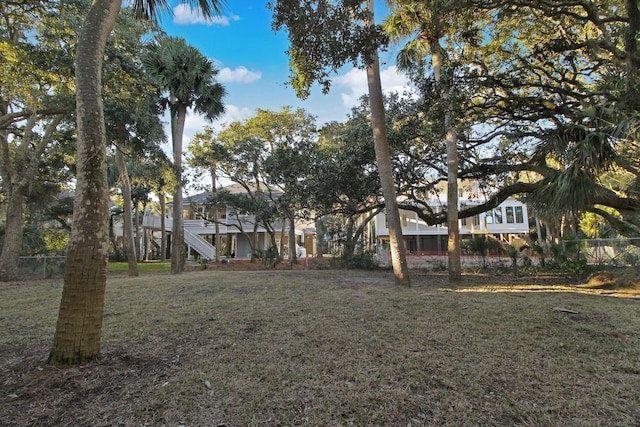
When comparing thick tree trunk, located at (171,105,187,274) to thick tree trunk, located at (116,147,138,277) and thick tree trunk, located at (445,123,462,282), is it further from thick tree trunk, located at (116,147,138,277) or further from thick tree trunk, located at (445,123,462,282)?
thick tree trunk, located at (445,123,462,282)

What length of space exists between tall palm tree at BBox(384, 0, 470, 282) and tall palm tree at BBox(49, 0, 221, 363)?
7.31 meters

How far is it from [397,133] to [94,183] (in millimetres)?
10387

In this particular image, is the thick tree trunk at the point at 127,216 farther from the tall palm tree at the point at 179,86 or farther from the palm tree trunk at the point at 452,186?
the palm tree trunk at the point at 452,186

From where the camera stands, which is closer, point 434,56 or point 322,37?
point 322,37

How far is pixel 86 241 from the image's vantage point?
3.35m

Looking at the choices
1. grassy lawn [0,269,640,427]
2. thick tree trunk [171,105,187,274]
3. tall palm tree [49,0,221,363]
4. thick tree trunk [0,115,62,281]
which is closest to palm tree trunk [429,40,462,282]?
grassy lawn [0,269,640,427]

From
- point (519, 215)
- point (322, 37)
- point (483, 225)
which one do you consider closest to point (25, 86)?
point (322, 37)

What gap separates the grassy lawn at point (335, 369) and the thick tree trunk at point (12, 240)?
Answer: 8.37 metres

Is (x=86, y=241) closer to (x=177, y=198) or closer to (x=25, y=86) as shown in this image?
(x=25, y=86)

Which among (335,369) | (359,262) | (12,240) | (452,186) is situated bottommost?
(335,369)

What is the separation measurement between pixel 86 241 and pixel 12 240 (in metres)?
13.1

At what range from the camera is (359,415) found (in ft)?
8.48

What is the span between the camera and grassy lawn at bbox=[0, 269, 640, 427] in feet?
Answer: 8.55

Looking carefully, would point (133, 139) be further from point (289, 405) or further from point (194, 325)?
point (289, 405)
